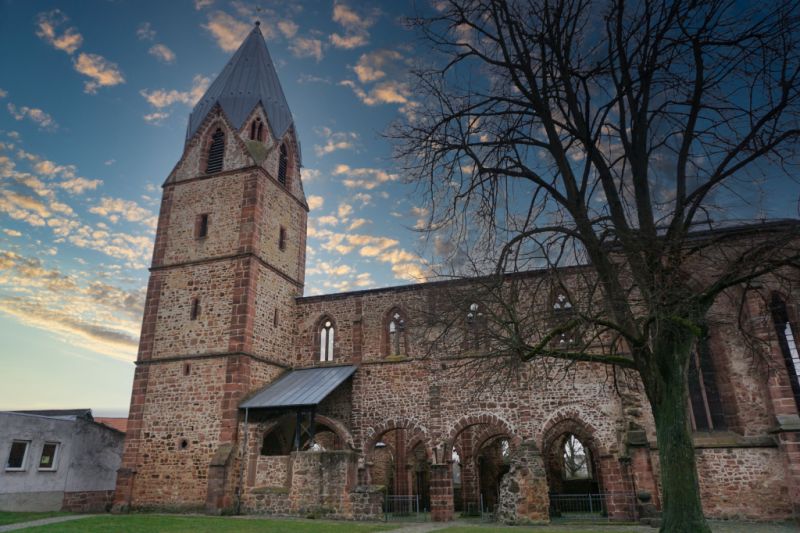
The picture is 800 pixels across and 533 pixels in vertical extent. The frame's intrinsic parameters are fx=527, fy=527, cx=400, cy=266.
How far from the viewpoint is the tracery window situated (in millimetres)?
20453

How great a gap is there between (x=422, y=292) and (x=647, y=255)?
11.2 m

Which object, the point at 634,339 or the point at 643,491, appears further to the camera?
the point at 643,491

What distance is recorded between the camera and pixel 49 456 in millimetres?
20359

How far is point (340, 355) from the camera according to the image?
69.2 ft

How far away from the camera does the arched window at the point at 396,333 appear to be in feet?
67.1

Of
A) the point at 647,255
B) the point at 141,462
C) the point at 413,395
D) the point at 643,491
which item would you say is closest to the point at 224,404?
the point at 141,462

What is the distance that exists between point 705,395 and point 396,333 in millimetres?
10687

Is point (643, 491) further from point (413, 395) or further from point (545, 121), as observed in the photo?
point (545, 121)

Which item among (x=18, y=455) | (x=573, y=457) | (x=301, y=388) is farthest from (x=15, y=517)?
(x=573, y=457)

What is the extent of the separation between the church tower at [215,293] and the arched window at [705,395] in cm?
1482

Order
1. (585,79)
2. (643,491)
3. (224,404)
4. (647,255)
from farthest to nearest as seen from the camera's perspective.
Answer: (224,404), (643,491), (585,79), (647,255)

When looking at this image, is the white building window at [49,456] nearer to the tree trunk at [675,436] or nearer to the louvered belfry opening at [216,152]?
the louvered belfry opening at [216,152]

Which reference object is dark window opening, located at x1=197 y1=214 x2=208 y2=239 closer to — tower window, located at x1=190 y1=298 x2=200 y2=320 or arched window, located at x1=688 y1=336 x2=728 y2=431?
tower window, located at x1=190 y1=298 x2=200 y2=320

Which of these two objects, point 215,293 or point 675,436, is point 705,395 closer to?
point 675,436
